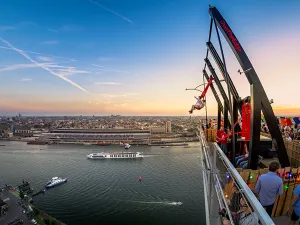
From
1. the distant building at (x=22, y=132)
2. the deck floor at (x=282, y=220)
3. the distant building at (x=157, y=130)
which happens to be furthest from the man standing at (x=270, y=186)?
the distant building at (x=22, y=132)

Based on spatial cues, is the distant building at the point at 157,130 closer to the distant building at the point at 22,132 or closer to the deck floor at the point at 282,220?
the distant building at the point at 22,132

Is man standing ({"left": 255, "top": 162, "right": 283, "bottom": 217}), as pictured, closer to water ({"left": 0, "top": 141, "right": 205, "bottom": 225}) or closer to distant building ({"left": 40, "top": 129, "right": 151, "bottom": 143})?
water ({"left": 0, "top": 141, "right": 205, "bottom": 225})

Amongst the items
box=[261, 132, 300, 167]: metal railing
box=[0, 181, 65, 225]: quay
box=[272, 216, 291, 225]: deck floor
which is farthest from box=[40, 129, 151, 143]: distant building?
box=[272, 216, 291, 225]: deck floor

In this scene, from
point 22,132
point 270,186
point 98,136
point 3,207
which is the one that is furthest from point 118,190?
point 22,132

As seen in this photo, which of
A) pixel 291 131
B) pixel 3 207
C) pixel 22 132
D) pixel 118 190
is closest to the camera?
pixel 291 131

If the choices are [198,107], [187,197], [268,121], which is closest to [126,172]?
[187,197]

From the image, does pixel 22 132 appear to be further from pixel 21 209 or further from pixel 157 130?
pixel 21 209

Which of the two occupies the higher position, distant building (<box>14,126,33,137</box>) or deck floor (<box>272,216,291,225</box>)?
deck floor (<box>272,216,291,225</box>)
